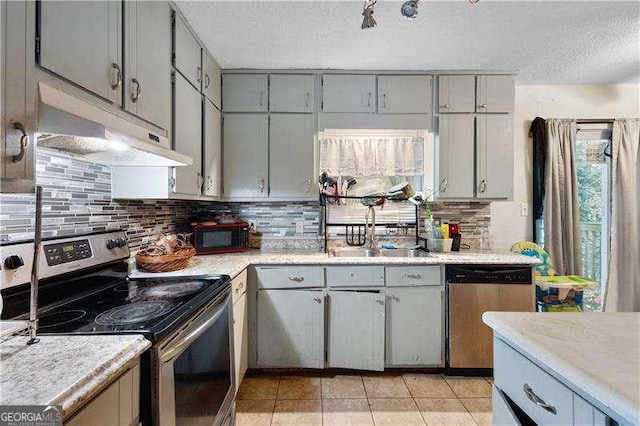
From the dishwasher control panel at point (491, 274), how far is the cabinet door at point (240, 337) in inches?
58.8

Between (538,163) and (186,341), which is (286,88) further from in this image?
(538,163)

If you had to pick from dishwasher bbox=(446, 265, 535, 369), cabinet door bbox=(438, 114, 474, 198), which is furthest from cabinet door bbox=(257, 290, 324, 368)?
cabinet door bbox=(438, 114, 474, 198)

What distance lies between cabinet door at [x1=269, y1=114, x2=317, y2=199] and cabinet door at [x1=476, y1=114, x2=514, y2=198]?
140 cm

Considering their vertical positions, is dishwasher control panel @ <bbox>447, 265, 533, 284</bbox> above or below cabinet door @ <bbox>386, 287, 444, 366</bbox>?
above

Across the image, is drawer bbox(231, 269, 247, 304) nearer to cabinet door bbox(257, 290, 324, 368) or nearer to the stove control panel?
cabinet door bbox(257, 290, 324, 368)

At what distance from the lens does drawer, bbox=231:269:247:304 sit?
1825 millimetres

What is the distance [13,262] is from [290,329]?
1561mm

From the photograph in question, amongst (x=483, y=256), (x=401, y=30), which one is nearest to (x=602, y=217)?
(x=483, y=256)

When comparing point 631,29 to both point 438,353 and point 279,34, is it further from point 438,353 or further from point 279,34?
point 438,353

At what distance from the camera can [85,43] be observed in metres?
1.05

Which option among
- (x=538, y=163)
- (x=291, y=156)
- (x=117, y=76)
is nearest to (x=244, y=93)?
(x=291, y=156)

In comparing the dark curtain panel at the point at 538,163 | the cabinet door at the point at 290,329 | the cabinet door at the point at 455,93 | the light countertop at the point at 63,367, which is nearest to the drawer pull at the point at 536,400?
the light countertop at the point at 63,367

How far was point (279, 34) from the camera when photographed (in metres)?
2.02

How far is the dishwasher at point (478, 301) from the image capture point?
218cm
